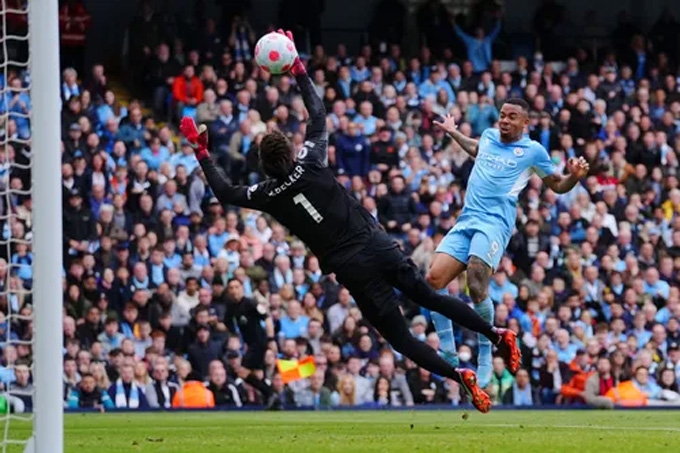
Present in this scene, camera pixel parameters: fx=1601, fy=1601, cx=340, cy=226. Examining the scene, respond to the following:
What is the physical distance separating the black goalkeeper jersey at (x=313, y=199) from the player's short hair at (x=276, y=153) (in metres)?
0.11

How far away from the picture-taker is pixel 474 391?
13.0 m

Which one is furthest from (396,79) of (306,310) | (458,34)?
(306,310)

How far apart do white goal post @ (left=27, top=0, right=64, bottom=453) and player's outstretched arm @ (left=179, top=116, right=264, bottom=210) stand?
3.23 m

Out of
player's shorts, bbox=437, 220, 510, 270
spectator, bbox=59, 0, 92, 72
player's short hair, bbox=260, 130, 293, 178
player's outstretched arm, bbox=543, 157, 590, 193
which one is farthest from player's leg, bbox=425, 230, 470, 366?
spectator, bbox=59, 0, 92, 72

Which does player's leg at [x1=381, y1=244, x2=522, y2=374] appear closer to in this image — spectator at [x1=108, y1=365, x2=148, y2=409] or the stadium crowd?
the stadium crowd

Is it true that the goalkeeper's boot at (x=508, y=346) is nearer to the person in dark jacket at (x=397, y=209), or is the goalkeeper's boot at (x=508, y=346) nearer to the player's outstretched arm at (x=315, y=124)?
the player's outstretched arm at (x=315, y=124)

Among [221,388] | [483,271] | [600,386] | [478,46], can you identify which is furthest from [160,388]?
[478,46]

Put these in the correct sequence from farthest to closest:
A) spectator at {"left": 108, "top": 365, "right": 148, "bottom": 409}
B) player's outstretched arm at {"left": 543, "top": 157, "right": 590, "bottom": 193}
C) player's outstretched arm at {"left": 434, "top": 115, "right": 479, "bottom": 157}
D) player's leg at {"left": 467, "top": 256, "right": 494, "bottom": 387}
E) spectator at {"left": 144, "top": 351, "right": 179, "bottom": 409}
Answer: spectator at {"left": 144, "top": 351, "right": 179, "bottom": 409}, spectator at {"left": 108, "top": 365, "right": 148, "bottom": 409}, player's outstretched arm at {"left": 434, "top": 115, "right": 479, "bottom": 157}, player's leg at {"left": 467, "top": 256, "right": 494, "bottom": 387}, player's outstretched arm at {"left": 543, "top": 157, "right": 590, "bottom": 193}

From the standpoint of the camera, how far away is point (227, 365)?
21750mm

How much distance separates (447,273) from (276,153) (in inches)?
122

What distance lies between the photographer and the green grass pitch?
12586mm

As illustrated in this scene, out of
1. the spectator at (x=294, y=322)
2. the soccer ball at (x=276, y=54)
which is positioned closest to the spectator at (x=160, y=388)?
the spectator at (x=294, y=322)

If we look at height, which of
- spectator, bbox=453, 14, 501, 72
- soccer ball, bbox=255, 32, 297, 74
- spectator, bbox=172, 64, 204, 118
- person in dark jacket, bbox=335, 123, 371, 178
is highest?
spectator, bbox=453, 14, 501, 72

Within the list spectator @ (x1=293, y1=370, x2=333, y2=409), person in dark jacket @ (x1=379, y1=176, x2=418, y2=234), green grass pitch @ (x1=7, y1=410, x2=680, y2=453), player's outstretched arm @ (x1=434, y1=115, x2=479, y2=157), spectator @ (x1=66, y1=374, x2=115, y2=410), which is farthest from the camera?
person in dark jacket @ (x1=379, y1=176, x2=418, y2=234)
